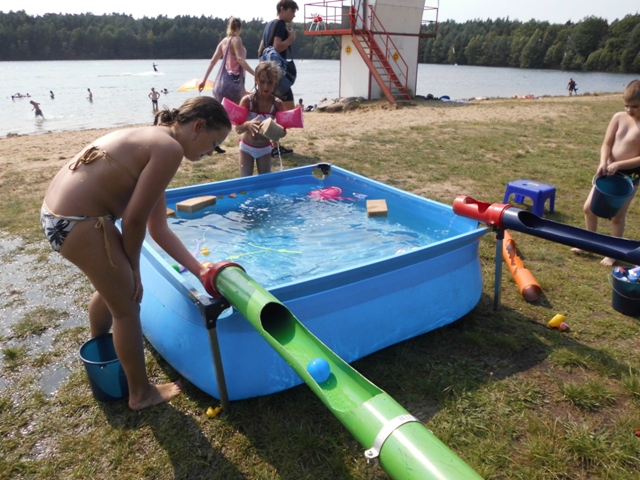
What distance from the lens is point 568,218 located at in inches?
196

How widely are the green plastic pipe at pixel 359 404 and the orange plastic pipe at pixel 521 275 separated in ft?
7.05

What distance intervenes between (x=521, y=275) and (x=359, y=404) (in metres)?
2.47

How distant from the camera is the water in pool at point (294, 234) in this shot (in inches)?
145

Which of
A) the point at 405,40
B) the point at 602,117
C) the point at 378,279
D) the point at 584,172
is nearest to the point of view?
the point at 378,279

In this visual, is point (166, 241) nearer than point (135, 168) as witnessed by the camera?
No

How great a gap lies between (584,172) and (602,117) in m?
6.95

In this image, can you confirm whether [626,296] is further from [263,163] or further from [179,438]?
[263,163]

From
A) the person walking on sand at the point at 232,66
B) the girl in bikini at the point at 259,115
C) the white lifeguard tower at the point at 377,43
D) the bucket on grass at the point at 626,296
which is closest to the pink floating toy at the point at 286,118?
the girl in bikini at the point at 259,115

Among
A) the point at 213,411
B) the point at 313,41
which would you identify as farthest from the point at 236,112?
the point at 313,41

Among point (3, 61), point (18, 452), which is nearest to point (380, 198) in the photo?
point (18, 452)

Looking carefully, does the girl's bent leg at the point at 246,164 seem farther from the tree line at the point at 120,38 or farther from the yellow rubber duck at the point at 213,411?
the tree line at the point at 120,38

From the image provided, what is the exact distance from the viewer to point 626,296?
306 centimetres

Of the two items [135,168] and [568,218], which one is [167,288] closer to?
[135,168]

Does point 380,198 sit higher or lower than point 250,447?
higher
